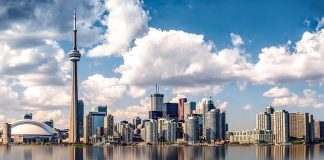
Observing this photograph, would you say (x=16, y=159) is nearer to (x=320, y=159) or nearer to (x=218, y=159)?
(x=218, y=159)

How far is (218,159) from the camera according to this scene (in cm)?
12231

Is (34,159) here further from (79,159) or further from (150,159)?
(150,159)

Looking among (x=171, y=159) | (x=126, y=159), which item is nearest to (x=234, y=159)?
(x=171, y=159)

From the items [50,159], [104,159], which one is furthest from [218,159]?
[50,159]

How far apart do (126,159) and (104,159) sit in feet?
18.4

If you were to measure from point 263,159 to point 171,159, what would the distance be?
2161cm

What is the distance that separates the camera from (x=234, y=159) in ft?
403

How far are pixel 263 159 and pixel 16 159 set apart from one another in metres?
59.5

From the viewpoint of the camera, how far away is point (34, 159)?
124m

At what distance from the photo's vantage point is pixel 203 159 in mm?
121562

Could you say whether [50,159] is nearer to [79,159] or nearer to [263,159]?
[79,159]

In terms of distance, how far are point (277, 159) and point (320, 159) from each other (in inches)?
398

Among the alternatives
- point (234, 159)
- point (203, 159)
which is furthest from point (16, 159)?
point (234, 159)

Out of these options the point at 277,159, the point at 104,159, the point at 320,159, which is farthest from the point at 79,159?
the point at 320,159
